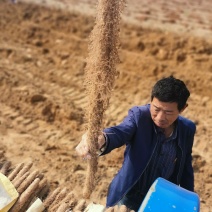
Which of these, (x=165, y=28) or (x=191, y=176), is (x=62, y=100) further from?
(x=165, y=28)

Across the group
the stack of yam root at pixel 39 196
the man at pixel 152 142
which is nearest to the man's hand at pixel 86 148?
the man at pixel 152 142

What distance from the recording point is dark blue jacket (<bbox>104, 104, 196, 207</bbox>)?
2.56 meters

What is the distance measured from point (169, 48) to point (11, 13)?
4.74 metres

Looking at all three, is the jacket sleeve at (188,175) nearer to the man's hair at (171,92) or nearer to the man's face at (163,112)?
the man's face at (163,112)

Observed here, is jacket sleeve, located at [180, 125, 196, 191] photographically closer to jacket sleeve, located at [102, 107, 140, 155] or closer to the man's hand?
jacket sleeve, located at [102, 107, 140, 155]

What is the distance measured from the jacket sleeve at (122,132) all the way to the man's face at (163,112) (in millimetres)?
142

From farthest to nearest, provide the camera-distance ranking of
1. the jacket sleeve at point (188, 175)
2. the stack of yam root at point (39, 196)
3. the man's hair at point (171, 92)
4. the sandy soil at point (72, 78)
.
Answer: the sandy soil at point (72, 78) → the jacket sleeve at point (188, 175) → the stack of yam root at point (39, 196) → the man's hair at point (171, 92)

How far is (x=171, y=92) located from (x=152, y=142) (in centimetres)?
43

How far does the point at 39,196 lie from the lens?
2.80 m

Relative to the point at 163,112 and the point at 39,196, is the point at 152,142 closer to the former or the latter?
the point at 163,112

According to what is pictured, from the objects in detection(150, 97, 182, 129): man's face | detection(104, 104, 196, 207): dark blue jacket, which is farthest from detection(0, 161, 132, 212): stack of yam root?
detection(150, 97, 182, 129): man's face

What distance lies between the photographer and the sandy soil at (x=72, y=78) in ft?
15.3

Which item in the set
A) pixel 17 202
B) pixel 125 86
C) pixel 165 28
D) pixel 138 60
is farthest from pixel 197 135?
pixel 165 28

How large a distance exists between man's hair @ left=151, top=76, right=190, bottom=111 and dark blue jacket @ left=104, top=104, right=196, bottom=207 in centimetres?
24
